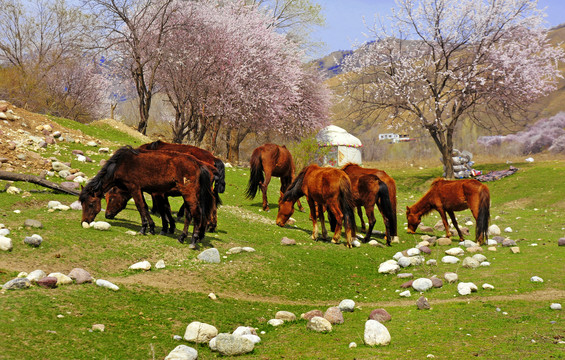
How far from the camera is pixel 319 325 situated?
7156mm

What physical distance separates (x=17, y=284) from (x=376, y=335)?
15.7ft

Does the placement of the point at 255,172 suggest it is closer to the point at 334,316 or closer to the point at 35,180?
the point at 35,180

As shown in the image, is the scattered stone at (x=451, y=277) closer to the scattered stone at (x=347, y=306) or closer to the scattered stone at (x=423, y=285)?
the scattered stone at (x=423, y=285)

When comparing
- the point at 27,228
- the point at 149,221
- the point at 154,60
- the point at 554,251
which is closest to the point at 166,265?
the point at 149,221

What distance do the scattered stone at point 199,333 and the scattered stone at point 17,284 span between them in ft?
7.84

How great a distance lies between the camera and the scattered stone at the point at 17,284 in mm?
7043

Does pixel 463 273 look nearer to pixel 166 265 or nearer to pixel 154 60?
pixel 166 265

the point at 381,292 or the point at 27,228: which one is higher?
the point at 27,228

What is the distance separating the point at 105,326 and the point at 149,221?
5216 mm

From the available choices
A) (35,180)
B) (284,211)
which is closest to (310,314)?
(284,211)

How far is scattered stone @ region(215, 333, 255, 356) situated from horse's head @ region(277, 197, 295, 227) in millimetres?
9110

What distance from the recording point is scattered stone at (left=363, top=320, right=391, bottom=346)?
6.35 metres

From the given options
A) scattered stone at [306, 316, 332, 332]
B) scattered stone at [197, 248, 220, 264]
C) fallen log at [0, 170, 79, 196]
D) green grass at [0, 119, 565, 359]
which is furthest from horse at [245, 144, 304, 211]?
scattered stone at [306, 316, 332, 332]

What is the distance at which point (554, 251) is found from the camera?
12633mm
